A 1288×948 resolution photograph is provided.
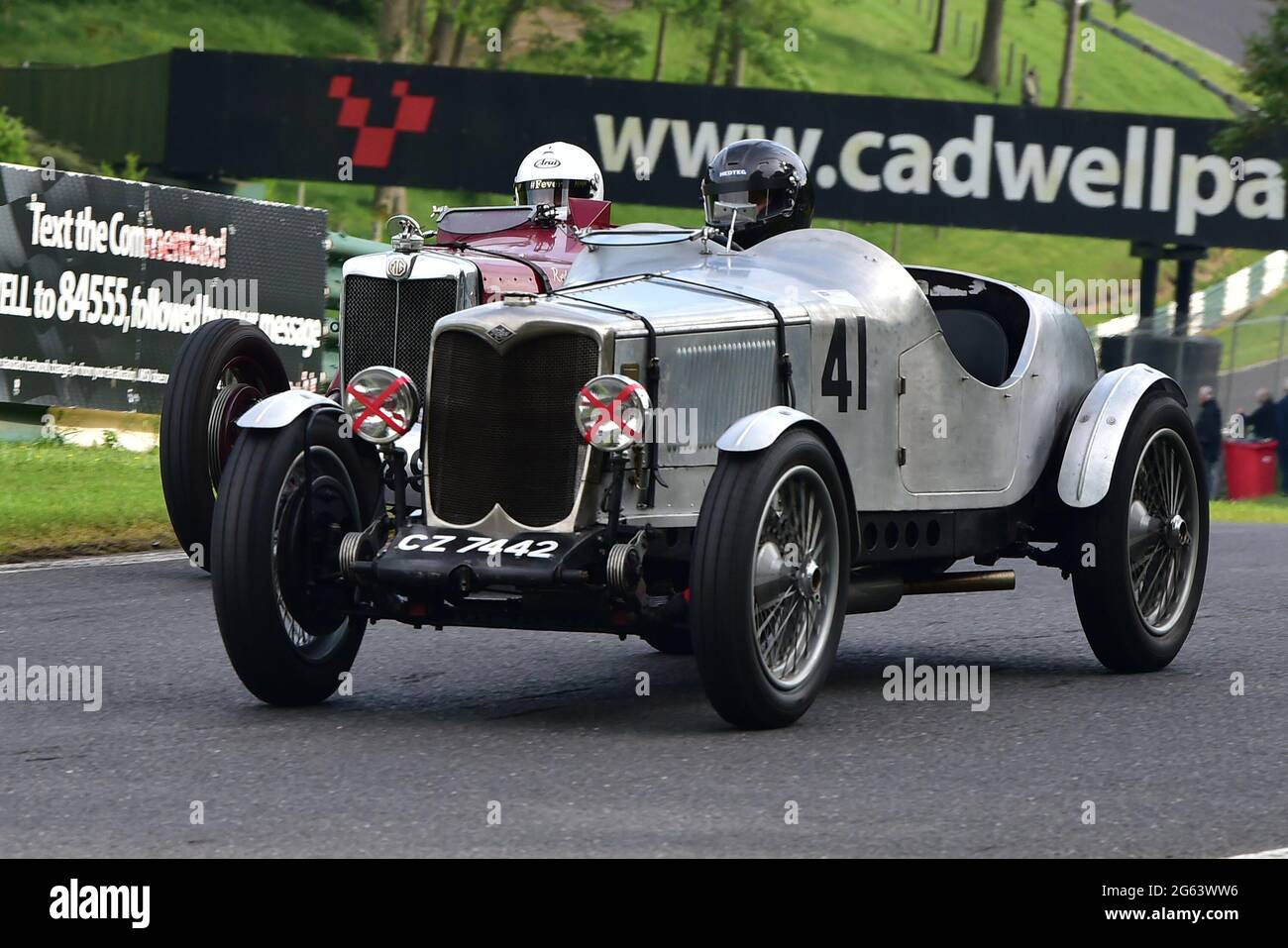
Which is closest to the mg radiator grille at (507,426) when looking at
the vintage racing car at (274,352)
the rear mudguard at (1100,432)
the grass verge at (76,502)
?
the rear mudguard at (1100,432)

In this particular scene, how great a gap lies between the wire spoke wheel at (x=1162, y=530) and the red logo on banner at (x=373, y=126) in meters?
20.3

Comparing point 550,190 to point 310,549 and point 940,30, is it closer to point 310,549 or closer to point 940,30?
point 310,549

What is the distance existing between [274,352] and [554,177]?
2.25 metres

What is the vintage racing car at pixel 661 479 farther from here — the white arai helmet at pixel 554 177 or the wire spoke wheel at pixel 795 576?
the white arai helmet at pixel 554 177

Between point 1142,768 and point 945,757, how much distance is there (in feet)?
2.00

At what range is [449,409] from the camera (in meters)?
7.39

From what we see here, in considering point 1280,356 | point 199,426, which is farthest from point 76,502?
point 1280,356

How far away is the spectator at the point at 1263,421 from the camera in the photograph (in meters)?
25.2

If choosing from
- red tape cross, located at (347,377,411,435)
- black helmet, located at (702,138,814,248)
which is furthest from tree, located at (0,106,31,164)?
red tape cross, located at (347,377,411,435)

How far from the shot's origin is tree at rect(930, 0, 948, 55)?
7850 cm

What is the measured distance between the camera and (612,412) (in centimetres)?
Answer: 699

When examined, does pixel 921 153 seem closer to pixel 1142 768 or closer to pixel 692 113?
pixel 692 113

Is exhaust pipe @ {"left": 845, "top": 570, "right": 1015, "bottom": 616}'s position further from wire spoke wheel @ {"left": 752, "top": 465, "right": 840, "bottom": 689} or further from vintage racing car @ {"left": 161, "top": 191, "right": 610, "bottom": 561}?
vintage racing car @ {"left": 161, "top": 191, "right": 610, "bottom": 561}

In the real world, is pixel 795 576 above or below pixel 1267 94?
below
